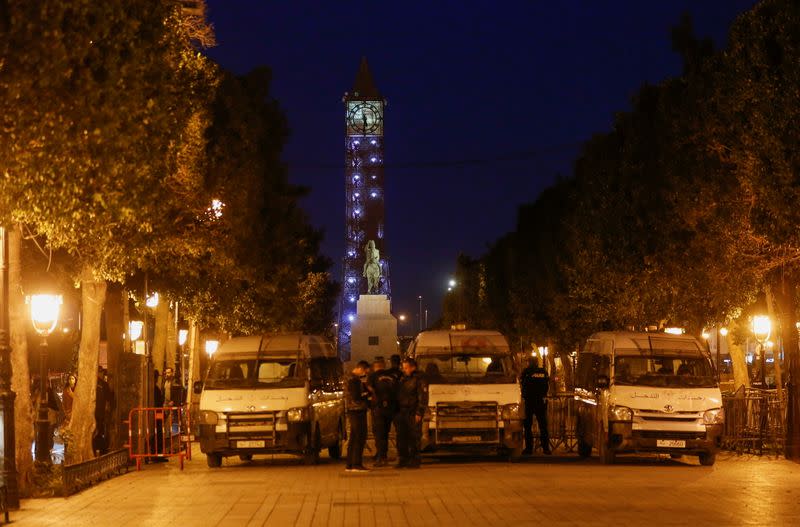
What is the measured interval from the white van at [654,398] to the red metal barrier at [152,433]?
7.90 meters

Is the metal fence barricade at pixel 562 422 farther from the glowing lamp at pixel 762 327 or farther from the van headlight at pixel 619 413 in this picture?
the glowing lamp at pixel 762 327

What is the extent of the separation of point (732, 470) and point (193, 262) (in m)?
13.8

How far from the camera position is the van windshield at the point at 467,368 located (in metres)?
25.3

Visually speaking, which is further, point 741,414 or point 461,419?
point 741,414

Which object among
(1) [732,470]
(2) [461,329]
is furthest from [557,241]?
(1) [732,470]

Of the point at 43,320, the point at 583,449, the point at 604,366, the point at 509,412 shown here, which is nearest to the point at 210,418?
the point at 43,320

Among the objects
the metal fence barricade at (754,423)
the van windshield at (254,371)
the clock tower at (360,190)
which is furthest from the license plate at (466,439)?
the clock tower at (360,190)

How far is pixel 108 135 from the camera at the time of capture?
16.8 metres

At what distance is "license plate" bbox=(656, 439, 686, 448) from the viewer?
76.8 ft

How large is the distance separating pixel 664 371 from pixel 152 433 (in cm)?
1005

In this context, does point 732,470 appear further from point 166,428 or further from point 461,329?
point 166,428

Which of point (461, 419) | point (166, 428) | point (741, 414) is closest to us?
point (461, 419)

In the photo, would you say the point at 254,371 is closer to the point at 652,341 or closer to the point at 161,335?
the point at 652,341

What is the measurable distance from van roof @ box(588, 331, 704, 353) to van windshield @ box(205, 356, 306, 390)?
6.03m
